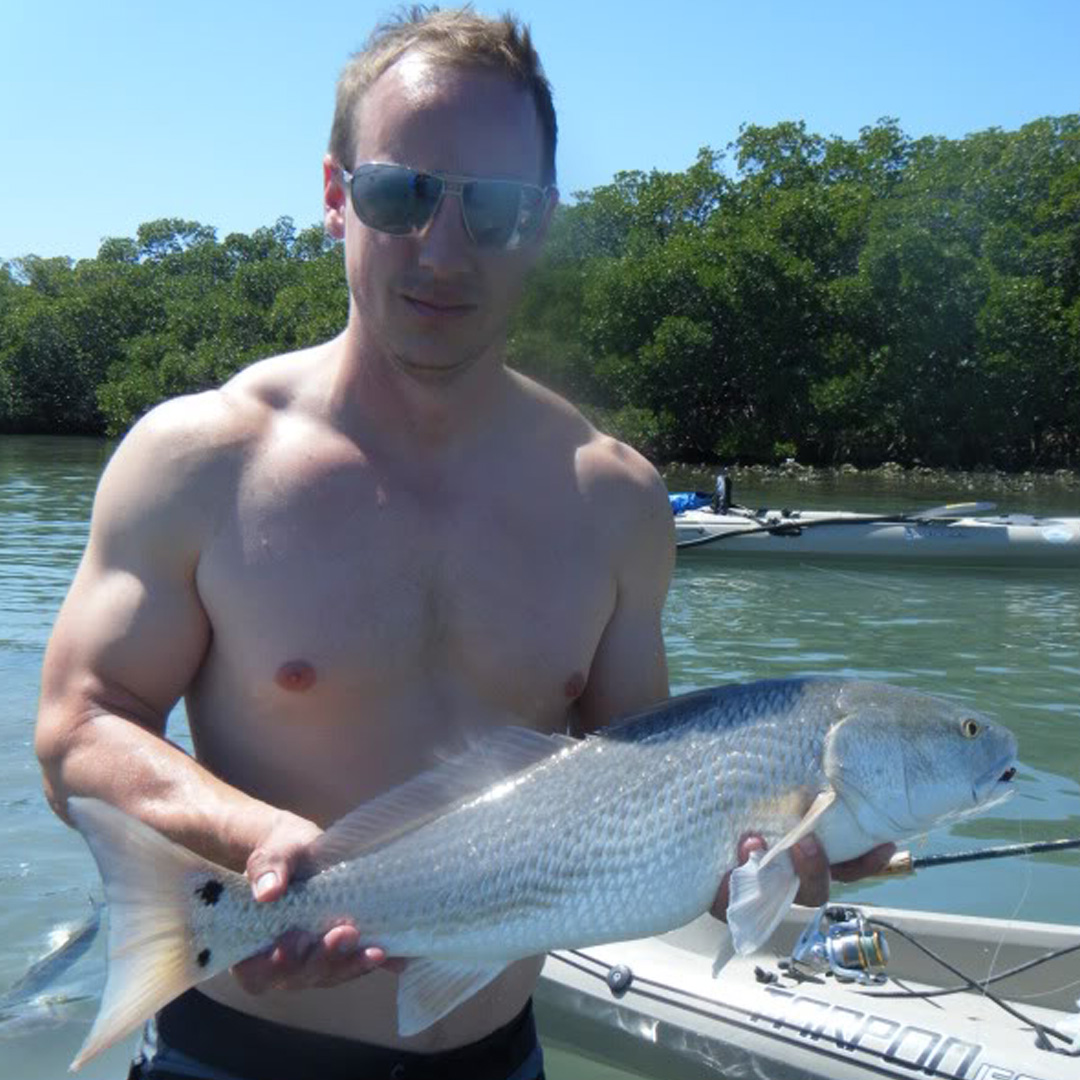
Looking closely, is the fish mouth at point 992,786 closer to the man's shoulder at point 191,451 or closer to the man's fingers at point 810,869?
the man's fingers at point 810,869

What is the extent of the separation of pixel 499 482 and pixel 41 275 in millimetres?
90592

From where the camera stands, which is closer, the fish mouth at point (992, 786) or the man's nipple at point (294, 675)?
the man's nipple at point (294, 675)

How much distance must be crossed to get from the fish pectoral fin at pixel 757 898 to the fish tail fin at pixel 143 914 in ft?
2.61

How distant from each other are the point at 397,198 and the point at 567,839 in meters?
1.10

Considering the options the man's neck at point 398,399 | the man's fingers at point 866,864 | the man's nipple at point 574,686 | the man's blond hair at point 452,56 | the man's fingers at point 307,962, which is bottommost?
the man's fingers at point 307,962

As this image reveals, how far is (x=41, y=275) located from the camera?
284 ft

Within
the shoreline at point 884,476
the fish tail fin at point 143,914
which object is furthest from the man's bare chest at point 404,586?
the shoreline at point 884,476

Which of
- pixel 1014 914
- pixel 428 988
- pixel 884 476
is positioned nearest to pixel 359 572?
pixel 428 988

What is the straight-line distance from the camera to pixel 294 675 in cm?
241

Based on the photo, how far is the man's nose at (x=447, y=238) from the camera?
2.40 metres

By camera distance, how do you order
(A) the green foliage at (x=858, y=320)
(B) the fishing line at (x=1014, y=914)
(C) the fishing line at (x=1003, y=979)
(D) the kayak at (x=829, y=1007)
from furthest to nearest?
(A) the green foliage at (x=858, y=320) < (B) the fishing line at (x=1014, y=914) < (C) the fishing line at (x=1003, y=979) < (D) the kayak at (x=829, y=1007)

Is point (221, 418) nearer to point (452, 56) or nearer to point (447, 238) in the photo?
point (447, 238)

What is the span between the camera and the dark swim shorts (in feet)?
7.81

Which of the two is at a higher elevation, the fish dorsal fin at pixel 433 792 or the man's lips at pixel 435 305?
the man's lips at pixel 435 305
